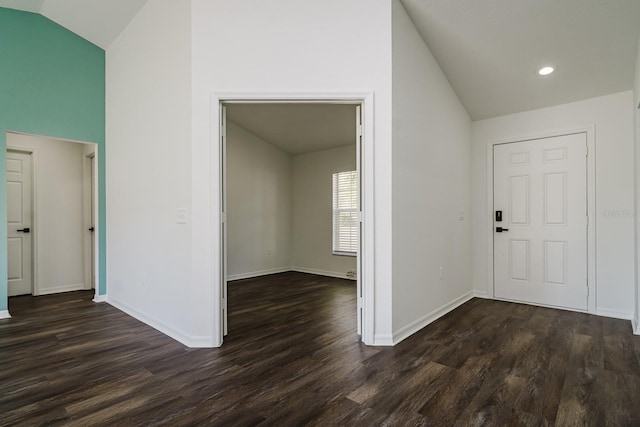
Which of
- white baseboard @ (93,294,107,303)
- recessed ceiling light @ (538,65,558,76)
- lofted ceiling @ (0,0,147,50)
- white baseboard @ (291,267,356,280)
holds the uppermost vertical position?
lofted ceiling @ (0,0,147,50)

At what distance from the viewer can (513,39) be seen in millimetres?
2904

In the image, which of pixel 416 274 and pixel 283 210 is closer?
pixel 416 274

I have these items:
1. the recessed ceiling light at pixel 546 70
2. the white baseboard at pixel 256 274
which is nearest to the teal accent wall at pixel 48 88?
the white baseboard at pixel 256 274

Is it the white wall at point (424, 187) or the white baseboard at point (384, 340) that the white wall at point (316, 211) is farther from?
the white baseboard at point (384, 340)

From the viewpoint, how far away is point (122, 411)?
70.3 inches

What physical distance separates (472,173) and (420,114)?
5.82ft

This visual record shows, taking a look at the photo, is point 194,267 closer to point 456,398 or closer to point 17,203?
point 456,398

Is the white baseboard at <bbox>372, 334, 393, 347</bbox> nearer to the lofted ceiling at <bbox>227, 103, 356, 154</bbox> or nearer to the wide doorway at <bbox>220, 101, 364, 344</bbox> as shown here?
the wide doorway at <bbox>220, 101, 364, 344</bbox>

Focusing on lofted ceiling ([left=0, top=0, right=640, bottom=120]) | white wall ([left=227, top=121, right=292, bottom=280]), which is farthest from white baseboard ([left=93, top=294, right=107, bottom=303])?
lofted ceiling ([left=0, top=0, right=640, bottom=120])

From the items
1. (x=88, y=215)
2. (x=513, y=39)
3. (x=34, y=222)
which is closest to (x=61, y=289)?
(x=34, y=222)

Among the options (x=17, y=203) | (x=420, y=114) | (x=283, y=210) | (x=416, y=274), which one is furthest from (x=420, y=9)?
(x=17, y=203)

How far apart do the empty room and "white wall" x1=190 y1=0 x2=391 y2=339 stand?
0.02 meters

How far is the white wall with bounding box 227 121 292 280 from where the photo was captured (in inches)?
228

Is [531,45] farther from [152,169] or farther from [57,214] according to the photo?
[57,214]
